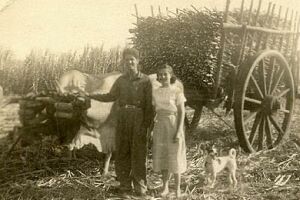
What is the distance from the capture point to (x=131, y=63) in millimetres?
4418

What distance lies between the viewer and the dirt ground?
447 centimetres

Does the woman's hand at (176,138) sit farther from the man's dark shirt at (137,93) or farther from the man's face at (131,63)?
the man's face at (131,63)

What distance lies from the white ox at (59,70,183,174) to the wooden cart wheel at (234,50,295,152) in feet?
4.12

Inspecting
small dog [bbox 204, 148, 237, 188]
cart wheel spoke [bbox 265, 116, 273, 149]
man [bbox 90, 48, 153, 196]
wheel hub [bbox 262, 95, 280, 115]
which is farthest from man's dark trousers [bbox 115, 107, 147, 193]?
cart wheel spoke [bbox 265, 116, 273, 149]

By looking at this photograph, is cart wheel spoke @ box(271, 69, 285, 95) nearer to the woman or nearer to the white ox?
the white ox

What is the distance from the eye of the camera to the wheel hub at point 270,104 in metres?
5.91

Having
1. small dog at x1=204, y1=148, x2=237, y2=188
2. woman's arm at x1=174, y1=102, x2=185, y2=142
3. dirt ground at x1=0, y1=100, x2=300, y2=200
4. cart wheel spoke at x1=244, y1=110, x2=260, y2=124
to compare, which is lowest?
dirt ground at x1=0, y1=100, x2=300, y2=200

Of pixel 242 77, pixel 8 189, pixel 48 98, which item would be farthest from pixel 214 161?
pixel 8 189

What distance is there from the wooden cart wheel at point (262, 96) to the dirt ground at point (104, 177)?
30cm

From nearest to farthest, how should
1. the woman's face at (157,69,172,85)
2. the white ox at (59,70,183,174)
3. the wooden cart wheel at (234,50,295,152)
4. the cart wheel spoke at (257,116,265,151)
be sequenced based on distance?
the woman's face at (157,69,172,85) < the white ox at (59,70,183,174) < the wooden cart wheel at (234,50,295,152) < the cart wheel spoke at (257,116,265,151)

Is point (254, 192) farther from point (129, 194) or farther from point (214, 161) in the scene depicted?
point (129, 194)

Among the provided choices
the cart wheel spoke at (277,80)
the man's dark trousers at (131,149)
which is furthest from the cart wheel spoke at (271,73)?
the man's dark trousers at (131,149)

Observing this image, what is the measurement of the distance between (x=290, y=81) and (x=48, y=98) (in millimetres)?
3933

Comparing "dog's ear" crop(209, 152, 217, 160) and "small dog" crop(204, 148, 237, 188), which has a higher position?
"dog's ear" crop(209, 152, 217, 160)
